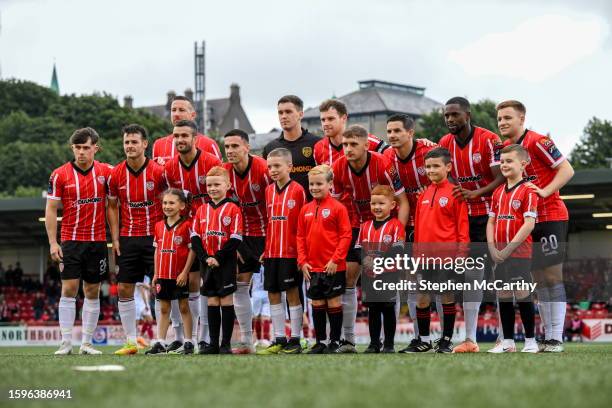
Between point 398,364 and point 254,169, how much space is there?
A: 403 centimetres

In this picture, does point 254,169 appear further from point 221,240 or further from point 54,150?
point 54,150

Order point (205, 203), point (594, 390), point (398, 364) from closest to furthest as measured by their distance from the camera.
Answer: point (594, 390), point (398, 364), point (205, 203)

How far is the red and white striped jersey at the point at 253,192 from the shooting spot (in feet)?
33.4

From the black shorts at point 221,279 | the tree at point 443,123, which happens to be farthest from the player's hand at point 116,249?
the tree at point 443,123

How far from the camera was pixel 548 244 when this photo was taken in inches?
363

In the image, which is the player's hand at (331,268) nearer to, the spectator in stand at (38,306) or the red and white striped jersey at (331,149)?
the red and white striped jersey at (331,149)

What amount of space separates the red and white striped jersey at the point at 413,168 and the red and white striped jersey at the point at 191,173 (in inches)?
78.3

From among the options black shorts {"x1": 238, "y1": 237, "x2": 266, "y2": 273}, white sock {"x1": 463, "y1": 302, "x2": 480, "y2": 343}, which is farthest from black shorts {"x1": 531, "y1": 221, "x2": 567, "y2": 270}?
black shorts {"x1": 238, "y1": 237, "x2": 266, "y2": 273}

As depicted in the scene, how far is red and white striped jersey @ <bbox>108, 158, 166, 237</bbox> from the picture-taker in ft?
33.5

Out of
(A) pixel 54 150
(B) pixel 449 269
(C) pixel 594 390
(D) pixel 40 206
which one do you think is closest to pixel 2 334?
(D) pixel 40 206

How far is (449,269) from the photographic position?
9.12 meters

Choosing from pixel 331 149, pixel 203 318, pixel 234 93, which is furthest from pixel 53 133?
pixel 331 149

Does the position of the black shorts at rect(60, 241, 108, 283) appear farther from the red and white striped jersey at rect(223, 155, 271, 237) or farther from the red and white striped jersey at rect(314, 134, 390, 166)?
the red and white striped jersey at rect(314, 134, 390, 166)

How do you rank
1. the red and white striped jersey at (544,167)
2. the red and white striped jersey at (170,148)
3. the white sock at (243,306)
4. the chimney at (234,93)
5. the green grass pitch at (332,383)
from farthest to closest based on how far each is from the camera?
the chimney at (234,93)
the red and white striped jersey at (170,148)
the white sock at (243,306)
the red and white striped jersey at (544,167)
the green grass pitch at (332,383)
